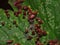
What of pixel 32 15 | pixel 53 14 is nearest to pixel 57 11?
pixel 53 14

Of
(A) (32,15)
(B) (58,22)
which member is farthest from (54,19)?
(A) (32,15)

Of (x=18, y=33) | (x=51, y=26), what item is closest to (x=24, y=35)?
(x=18, y=33)

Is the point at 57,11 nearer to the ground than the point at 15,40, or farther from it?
farther from it

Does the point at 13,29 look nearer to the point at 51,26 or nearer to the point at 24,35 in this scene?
the point at 24,35

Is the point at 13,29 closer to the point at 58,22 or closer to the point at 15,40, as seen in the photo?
the point at 15,40

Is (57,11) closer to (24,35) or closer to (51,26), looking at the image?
(51,26)

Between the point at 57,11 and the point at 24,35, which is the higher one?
the point at 57,11

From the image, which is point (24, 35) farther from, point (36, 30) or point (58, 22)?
point (58, 22)
